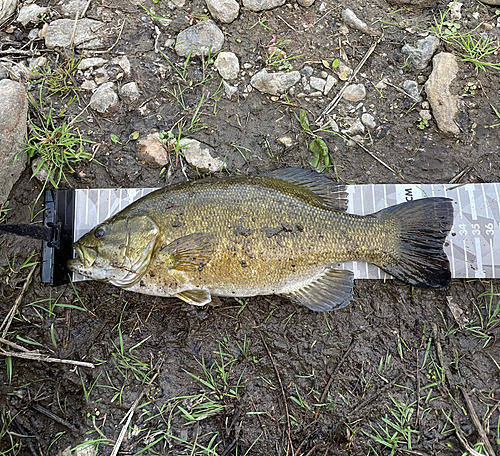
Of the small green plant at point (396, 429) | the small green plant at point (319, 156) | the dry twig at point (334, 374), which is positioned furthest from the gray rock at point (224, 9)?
the small green plant at point (396, 429)

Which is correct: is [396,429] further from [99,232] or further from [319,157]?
[99,232]

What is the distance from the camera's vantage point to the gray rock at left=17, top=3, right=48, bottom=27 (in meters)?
4.20

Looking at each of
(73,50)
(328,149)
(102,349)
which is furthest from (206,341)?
(73,50)

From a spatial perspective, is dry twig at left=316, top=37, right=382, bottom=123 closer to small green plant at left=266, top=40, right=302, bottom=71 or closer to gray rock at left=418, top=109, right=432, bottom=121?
small green plant at left=266, top=40, right=302, bottom=71

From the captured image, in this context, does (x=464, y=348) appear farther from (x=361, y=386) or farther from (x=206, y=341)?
(x=206, y=341)

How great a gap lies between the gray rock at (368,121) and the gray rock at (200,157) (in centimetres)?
164

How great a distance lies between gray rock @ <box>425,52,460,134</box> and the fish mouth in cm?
385

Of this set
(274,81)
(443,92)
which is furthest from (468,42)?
(274,81)

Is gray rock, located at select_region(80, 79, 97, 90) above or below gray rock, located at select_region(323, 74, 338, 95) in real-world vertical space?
below

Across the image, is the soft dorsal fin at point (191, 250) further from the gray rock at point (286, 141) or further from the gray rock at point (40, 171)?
the gray rock at point (40, 171)

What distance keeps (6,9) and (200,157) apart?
9.31 ft

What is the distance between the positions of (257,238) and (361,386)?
1.80 meters

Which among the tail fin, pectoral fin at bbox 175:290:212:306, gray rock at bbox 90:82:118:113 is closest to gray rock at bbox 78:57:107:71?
gray rock at bbox 90:82:118:113

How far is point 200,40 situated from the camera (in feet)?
13.4
